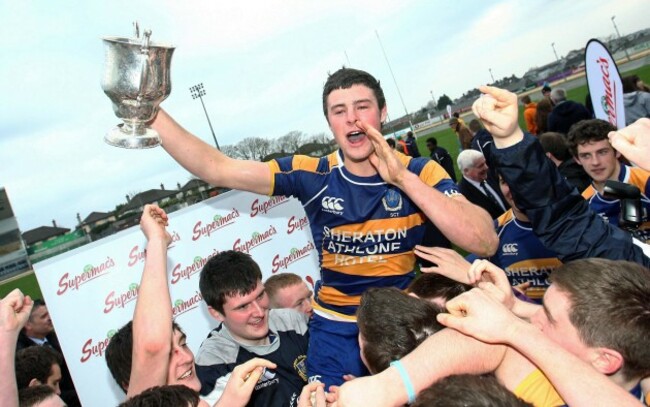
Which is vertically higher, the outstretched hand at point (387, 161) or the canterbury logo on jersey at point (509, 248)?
the outstretched hand at point (387, 161)

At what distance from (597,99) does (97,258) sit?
18.4ft

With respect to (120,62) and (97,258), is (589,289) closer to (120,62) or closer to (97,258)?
(120,62)

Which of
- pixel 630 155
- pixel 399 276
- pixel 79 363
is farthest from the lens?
pixel 79 363

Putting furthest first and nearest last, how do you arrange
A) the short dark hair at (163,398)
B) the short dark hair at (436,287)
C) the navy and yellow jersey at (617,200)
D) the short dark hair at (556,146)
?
the short dark hair at (556,146) → the navy and yellow jersey at (617,200) → the short dark hair at (436,287) → the short dark hair at (163,398)

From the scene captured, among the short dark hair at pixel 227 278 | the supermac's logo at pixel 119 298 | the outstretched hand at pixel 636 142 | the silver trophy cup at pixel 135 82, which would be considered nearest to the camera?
the outstretched hand at pixel 636 142

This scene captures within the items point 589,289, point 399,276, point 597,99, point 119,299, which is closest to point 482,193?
point 597,99

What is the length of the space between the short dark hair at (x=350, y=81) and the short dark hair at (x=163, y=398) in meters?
1.94

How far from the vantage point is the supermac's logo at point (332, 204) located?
10.3ft

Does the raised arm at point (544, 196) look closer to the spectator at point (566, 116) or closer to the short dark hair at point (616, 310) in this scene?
the short dark hair at point (616, 310)

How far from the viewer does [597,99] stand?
573cm

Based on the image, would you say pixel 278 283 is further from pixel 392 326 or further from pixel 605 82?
pixel 605 82

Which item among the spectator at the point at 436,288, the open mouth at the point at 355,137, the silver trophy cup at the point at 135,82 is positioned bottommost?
the spectator at the point at 436,288

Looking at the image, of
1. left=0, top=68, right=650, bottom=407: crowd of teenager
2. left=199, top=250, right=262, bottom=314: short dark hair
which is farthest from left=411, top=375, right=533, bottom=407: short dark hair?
left=199, top=250, right=262, bottom=314: short dark hair

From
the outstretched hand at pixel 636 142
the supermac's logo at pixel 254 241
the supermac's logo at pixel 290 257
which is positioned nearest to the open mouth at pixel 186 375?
the outstretched hand at pixel 636 142
